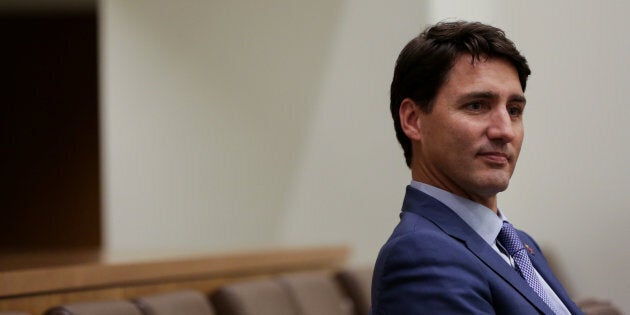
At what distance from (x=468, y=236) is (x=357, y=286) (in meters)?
0.92

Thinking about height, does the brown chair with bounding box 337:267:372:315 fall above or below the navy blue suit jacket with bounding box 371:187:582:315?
below

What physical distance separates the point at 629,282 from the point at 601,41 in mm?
510

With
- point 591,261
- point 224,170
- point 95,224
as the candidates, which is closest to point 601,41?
point 591,261

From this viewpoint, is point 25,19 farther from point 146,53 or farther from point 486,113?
point 486,113

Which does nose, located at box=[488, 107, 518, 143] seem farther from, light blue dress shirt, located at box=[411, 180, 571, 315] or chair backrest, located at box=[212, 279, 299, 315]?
chair backrest, located at box=[212, 279, 299, 315]

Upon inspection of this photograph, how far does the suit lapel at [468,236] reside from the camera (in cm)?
72

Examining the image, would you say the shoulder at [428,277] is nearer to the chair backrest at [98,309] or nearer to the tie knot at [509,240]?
the tie knot at [509,240]

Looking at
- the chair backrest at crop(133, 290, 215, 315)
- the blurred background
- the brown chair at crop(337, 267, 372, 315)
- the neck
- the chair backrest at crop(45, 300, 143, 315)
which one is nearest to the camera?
the neck

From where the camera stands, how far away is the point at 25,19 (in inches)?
171

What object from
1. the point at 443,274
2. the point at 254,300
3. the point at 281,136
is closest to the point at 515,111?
the point at 443,274

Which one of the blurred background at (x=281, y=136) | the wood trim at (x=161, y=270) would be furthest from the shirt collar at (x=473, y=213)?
the blurred background at (x=281, y=136)

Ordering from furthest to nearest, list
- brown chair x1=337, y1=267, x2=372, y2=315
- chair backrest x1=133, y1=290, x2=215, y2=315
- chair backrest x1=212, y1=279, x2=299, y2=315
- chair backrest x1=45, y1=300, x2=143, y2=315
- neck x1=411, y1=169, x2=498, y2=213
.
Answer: brown chair x1=337, y1=267, x2=372, y2=315 → chair backrest x1=212, y1=279, x2=299, y2=315 → chair backrest x1=133, y1=290, x2=215, y2=315 → chair backrest x1=45, y1=300, x2=143, y2=315 → neck x1=411, y1=169, x2=498, y2=213

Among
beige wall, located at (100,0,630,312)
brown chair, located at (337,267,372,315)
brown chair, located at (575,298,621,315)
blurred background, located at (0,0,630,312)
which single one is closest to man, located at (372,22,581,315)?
brown chair, located at (575,298,621,315)

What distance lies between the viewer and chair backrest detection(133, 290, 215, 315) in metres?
1.17
